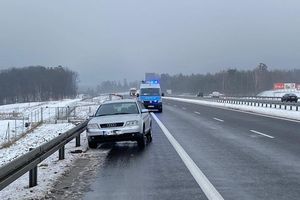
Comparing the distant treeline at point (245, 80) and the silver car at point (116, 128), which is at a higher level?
the distant treeline at point (245, 80)

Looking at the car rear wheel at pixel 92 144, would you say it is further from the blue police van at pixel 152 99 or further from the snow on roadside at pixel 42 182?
the blue police van at pixel 152 99

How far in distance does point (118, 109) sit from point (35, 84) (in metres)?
167

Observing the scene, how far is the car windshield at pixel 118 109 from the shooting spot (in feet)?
50.3

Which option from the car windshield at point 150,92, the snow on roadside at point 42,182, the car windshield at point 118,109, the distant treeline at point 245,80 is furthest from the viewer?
the distant treeline at point 245,80

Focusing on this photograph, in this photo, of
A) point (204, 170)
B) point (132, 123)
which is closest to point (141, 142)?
point (132, 123)

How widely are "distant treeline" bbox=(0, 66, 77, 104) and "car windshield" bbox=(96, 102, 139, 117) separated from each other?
15519cm

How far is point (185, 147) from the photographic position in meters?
14.2

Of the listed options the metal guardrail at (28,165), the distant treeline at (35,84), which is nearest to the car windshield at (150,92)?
the metal guardrail at (28,165)

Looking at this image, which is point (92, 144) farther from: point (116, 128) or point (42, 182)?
point (42, 182)

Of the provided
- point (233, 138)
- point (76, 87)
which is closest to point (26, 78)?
point (76, 87)

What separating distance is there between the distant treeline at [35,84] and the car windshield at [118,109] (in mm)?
155189

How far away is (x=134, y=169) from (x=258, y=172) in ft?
8.99

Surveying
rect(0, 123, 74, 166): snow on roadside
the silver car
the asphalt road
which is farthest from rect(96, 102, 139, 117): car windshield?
rect(0, 123, 74, 166): snow on roadside

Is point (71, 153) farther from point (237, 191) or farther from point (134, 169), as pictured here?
point (237, 191)
